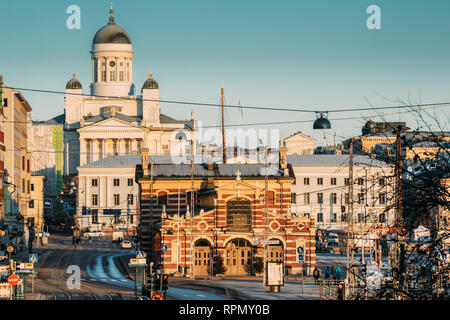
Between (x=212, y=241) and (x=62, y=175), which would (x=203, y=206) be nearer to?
(x=212, y=241)

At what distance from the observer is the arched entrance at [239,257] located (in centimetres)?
7669

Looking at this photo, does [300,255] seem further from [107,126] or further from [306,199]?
[107,126]

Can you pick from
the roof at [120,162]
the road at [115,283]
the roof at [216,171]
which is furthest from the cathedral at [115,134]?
the roof at [216,171]

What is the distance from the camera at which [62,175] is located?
181 m

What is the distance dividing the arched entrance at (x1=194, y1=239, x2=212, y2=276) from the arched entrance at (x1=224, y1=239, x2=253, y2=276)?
135cm

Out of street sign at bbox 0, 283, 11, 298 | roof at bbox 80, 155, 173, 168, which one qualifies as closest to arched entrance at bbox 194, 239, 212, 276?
street sign at bbox 0, 283, 11, 298

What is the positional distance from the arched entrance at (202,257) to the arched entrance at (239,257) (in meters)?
1.35

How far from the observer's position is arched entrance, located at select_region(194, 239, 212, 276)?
3000 inches

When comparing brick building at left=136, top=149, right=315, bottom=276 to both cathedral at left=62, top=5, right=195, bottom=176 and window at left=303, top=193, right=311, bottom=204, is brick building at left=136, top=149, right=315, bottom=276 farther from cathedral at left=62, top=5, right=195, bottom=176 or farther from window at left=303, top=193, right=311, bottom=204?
cathedral at left=62, top=5, right=195, bottom=176

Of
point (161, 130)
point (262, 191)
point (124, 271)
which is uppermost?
point (161, 130)

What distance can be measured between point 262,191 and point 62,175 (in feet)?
351

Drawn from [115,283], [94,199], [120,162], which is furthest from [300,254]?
[94,199]

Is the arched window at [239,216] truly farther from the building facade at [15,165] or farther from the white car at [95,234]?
the white car at [95,234]
